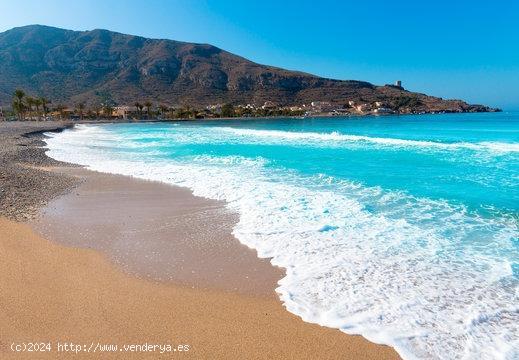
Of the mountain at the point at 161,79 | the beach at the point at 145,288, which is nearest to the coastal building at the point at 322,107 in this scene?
the mountain at the point at 161,79

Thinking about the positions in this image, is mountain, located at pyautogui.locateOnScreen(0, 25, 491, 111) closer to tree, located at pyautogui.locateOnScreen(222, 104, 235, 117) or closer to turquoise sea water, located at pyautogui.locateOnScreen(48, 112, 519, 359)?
tree, located at pyautogui.locateOnScreen(222, 104, 235, 117)

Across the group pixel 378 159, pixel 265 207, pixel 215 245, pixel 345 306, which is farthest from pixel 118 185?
pixel 378 159

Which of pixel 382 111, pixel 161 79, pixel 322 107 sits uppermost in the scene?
pixel 161 79

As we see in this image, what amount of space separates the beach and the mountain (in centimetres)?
10758

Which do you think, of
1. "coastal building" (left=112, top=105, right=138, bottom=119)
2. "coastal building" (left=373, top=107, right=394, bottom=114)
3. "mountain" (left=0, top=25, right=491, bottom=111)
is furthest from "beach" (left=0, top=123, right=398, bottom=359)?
"coastal building" (left=373, top=107, right=394, bottom=114)

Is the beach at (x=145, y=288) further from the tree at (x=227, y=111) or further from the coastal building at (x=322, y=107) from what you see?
the coastal building at (x=322, y=107)

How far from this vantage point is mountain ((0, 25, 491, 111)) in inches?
4735

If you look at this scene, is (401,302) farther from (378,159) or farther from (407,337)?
(378,159)

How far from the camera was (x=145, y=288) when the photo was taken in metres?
4.89

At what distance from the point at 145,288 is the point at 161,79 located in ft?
453

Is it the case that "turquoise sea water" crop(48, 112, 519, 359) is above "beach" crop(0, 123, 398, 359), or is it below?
above

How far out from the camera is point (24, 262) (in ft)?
18.4

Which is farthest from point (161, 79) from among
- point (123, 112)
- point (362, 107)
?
point (362, 107)

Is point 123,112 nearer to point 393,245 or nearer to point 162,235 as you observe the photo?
point 162,235
